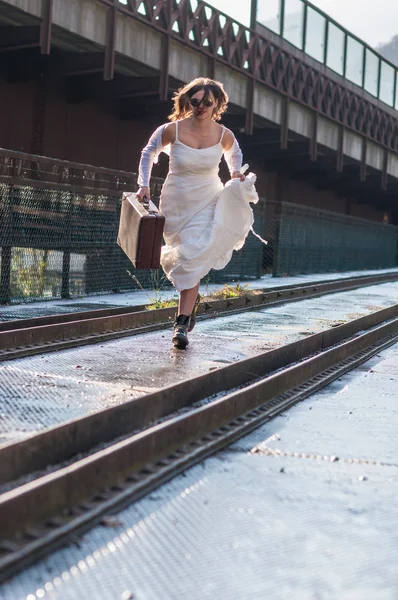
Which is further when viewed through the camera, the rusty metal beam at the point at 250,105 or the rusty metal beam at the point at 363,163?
the rusty metal beam at the point at 363,163

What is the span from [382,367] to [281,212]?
14088 mm

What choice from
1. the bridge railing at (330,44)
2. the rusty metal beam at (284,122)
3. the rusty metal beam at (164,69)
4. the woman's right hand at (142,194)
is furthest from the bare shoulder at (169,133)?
the bridge railing at (330,44)

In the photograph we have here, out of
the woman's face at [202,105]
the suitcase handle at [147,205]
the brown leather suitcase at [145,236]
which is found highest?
the woman's face at [202,105]

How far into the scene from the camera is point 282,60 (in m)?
24.2

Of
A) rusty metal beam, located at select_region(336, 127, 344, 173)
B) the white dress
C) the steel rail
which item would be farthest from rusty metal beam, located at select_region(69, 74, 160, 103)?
the white dress

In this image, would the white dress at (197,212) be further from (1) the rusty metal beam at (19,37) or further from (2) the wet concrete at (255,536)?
(1) the rusty metal beam at (19,37)

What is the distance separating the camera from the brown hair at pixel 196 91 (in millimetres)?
6406

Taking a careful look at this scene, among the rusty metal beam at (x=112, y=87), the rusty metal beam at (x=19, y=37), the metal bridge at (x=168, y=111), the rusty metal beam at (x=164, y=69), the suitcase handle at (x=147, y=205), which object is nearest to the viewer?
the suitcase handle at (x=147, y=205)

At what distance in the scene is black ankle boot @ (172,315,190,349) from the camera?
6.66m

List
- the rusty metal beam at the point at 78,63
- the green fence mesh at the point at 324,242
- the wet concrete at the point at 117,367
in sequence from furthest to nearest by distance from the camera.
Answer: the green fence mesh at the point at 324,242 → the rusty metal beam at the point at 78,63 → the wet concrete at the point at 117,367

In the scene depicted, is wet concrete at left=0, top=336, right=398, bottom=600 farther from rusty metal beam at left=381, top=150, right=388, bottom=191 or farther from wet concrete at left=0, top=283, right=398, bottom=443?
rusty metal beam at left=381, top=150, right=388, bottom=191

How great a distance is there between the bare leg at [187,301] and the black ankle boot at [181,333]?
4cm

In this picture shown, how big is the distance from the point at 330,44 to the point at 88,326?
24.2 metres

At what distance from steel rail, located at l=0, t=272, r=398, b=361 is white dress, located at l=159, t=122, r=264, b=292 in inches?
37.0
